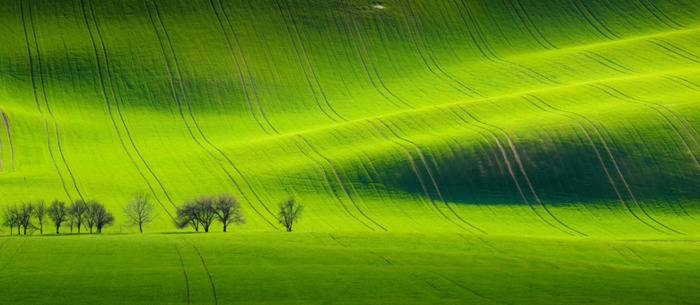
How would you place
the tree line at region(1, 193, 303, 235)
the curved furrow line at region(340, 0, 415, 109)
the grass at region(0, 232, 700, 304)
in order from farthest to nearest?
the curved furrow line at region(340, 0, 415, 109) → the tree line at region(1, 193, 303, 235) → the grass at region(0, 232, 700, 304)

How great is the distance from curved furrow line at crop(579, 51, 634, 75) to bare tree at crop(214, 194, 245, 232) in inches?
2455

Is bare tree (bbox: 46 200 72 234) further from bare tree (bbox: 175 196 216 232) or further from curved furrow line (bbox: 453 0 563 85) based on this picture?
curved furrow line (bbox: 453 0 563 85)

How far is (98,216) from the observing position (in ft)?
198

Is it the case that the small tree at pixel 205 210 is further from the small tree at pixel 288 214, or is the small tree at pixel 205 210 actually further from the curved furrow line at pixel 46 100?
the curved furrow line at pixel 46 100

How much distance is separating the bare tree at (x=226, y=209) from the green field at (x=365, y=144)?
11.9 ft

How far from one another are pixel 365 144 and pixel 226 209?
80.9 ft

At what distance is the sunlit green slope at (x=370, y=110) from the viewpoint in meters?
70.7

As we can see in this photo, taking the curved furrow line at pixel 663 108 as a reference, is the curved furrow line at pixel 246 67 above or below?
above

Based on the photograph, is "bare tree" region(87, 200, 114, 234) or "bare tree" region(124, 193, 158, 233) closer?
"bare tree" region(87, 200, 114, 234)

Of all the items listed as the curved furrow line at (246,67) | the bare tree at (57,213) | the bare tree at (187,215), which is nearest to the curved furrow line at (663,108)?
the curved furrow line at (246,67)

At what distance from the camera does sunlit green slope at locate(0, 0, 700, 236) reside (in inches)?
2783

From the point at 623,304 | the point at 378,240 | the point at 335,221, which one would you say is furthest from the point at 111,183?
the point at 623,304

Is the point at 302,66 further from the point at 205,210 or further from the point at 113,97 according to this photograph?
the point at 205,210

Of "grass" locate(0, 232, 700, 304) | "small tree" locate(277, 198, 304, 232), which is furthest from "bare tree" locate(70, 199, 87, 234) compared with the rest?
"small tree" locate(277, 198, 304, 232)
